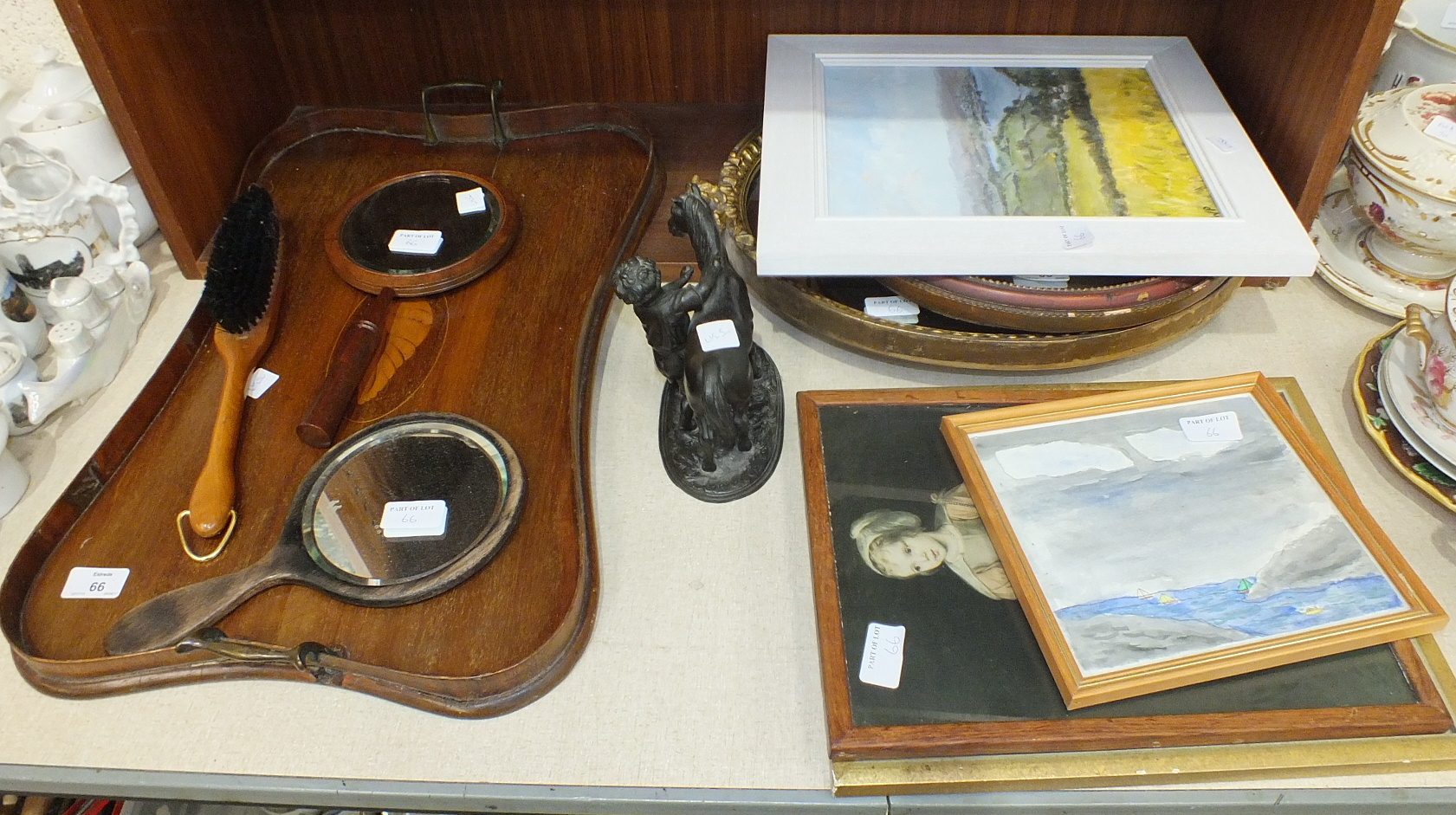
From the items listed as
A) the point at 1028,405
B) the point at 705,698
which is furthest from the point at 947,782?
the point at 1028,405

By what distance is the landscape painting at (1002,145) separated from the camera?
77 cm

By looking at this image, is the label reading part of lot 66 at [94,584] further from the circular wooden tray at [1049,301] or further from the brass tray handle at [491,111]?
the circular wooden tray at [1049,301]

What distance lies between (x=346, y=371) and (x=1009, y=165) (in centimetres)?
60

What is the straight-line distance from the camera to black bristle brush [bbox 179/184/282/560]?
2.28ft

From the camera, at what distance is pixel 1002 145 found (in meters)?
0.82

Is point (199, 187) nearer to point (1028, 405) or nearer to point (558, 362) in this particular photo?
point (558, 362)

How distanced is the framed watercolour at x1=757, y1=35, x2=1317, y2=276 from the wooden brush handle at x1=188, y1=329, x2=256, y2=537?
0.45 m

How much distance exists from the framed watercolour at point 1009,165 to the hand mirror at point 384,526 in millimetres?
283

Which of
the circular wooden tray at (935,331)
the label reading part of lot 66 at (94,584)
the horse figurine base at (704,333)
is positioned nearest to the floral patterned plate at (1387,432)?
the circular wooden tray at (935,331)

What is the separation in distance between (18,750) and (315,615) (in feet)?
0.70

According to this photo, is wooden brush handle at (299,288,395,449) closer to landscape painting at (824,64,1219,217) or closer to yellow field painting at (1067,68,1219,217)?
landscape painting at (824,64,1219,217)

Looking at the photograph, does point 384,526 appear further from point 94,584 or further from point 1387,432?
point 1387,432

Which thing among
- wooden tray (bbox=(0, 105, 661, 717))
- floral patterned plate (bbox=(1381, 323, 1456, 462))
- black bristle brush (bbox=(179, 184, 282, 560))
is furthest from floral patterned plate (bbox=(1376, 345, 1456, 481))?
black bristle brush (bbox=(179, 184, 282, 560))

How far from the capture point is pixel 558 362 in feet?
2.61
